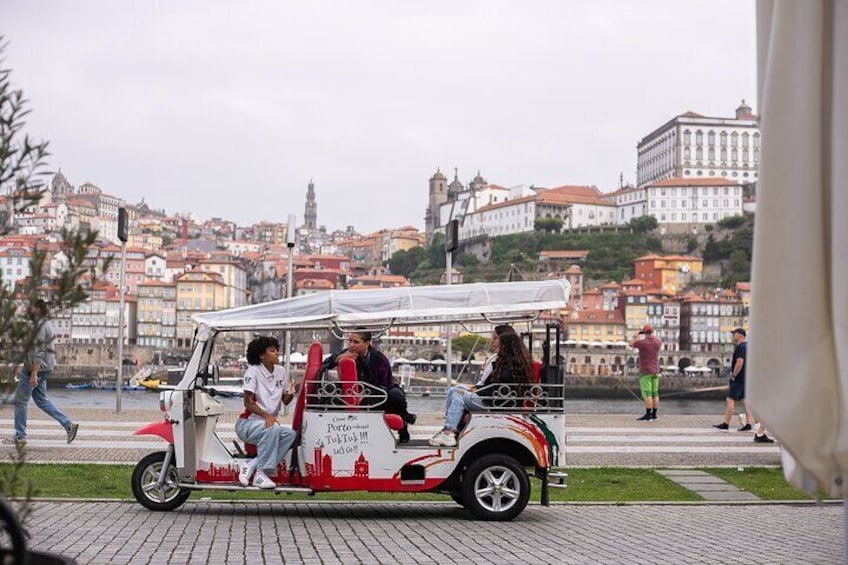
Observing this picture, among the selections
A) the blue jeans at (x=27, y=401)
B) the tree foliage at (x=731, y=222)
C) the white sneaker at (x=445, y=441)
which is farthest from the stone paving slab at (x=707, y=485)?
the tree foliage at (x=731, y=222)

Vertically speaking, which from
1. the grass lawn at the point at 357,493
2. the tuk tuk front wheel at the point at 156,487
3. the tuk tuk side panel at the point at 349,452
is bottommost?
the grass lawn at the point at 357,493

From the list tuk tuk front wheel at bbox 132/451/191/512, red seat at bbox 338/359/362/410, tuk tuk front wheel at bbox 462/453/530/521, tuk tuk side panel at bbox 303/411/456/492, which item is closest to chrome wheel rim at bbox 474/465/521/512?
tuk tuk front wheel at bbox 462/453/530/521

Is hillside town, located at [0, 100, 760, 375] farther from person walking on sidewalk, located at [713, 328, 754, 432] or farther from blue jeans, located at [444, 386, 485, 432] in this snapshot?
blue jeans, located at [444, 386, 485, 432]

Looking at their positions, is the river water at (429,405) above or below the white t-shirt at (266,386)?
below

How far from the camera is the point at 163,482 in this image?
10.4m

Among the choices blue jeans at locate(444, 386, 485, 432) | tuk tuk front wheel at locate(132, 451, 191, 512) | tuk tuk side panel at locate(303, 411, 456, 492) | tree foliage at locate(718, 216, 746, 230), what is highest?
tree foliage at locate(718, 216, 746, 230)

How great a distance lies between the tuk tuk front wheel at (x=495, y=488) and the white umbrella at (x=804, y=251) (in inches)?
261

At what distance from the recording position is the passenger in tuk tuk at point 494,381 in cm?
1059

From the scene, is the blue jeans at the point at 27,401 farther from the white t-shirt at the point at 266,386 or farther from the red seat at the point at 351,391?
the red seat at the point at 351,391

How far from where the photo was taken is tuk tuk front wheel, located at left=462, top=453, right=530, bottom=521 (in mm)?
10398

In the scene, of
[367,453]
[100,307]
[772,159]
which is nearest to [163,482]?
[367,453]

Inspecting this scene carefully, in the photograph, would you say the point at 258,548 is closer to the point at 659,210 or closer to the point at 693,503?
the point at 693,503

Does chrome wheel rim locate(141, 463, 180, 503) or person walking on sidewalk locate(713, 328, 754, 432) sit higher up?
person walking on sidewalk locate(713, 328, 754, 432)

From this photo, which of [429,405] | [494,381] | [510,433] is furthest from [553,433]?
[429,405]
